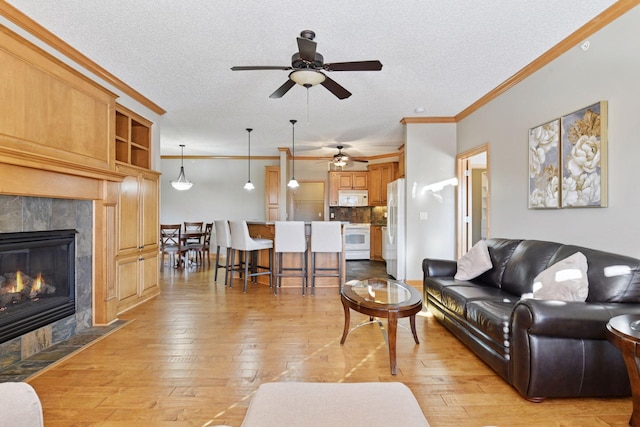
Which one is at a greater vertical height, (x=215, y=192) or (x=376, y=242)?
(x=215, y=192)

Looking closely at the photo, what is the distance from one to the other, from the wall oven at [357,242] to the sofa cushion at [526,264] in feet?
15.6

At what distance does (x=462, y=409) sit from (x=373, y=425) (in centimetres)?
122

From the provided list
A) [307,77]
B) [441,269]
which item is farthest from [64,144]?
[441,269]

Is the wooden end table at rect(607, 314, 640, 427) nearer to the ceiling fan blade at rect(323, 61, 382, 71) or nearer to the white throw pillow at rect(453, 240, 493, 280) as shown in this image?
the white throw pillow at rect(453, 240, 493, 280)

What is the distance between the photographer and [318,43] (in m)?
2.78

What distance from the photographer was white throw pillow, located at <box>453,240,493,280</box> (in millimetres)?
3199

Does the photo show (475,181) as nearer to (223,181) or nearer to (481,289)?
(481,289)

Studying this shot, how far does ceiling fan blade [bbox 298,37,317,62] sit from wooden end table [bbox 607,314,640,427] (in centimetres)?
242

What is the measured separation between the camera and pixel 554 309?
5.98 ft

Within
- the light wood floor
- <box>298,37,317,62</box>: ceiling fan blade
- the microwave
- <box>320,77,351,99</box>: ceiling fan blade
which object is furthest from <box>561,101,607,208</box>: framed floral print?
the microwave

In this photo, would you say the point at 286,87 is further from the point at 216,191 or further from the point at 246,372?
the point at 216,191

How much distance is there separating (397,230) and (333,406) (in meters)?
4.23

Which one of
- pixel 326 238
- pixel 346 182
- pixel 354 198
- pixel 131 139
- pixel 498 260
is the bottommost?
pixel 498 260

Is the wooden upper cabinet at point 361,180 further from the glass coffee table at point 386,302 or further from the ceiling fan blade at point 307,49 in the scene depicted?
the ceiling fan blade at point 307,49
